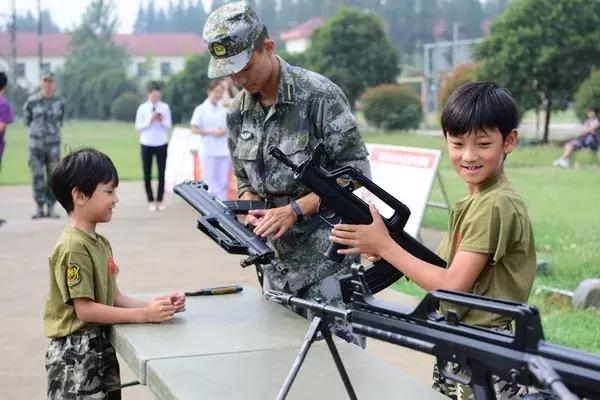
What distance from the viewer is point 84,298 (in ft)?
10.7

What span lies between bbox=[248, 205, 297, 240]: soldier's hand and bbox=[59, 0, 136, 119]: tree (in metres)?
48.5

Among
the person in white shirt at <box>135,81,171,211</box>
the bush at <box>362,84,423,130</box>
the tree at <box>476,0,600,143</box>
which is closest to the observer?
the person in white shirt at <box>135,81,171,211</box>

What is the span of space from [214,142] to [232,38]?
312 inches

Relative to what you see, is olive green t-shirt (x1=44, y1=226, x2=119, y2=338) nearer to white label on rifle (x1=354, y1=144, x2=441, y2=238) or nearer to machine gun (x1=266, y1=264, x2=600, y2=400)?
machine gun (x1=266, y1=264, x2=600, y2=400)

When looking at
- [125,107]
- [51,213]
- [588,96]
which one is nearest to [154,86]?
[51,213]

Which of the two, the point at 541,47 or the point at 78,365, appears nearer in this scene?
the point at 78,365

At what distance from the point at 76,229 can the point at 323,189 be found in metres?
1.01

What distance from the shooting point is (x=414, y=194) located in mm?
8578

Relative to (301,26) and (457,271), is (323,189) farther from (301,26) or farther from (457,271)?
(301,26)

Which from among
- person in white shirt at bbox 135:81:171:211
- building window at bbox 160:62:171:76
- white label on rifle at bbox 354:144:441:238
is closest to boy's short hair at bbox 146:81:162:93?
person in white shirt at bbox 135:81:171:211

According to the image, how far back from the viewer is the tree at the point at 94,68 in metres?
54.7

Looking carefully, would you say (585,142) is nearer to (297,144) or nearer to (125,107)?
(297,144)

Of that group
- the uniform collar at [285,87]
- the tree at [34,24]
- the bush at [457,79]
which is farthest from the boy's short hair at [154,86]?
the tree at [34,24]

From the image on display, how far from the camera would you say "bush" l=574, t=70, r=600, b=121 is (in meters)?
23.6
